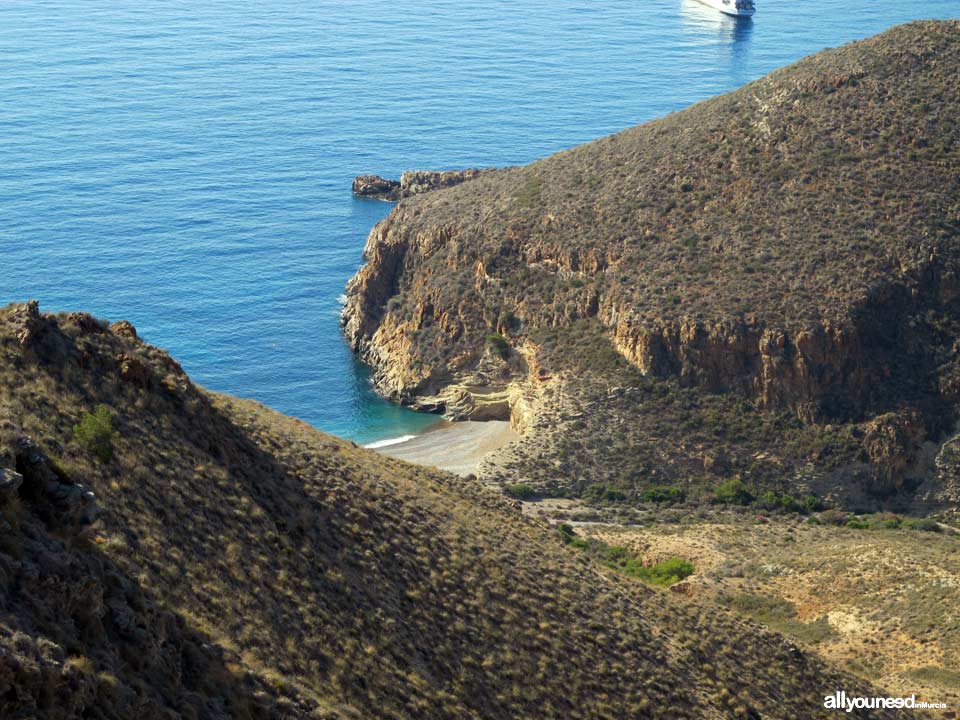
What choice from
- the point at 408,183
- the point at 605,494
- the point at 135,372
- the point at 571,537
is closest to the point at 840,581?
the point at 571,537

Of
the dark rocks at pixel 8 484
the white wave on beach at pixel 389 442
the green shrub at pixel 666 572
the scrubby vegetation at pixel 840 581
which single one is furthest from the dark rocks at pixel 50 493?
the white wave on beach at pixel 389 442

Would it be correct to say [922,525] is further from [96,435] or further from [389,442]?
[96,435]

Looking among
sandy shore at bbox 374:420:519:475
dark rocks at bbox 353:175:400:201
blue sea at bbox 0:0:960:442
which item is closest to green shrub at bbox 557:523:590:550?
sandy shore at bbox 374:420:519:475

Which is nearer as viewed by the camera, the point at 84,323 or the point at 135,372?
the point at 135,372

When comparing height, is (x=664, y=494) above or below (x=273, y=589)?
below

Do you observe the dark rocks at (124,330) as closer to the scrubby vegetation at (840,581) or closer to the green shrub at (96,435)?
the green shrub at (96,435)

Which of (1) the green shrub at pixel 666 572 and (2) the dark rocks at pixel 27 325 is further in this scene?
(1) the green shrub at pixel 666 572

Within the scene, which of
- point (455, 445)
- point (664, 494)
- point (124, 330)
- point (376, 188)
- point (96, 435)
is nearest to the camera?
point (96, 435)
